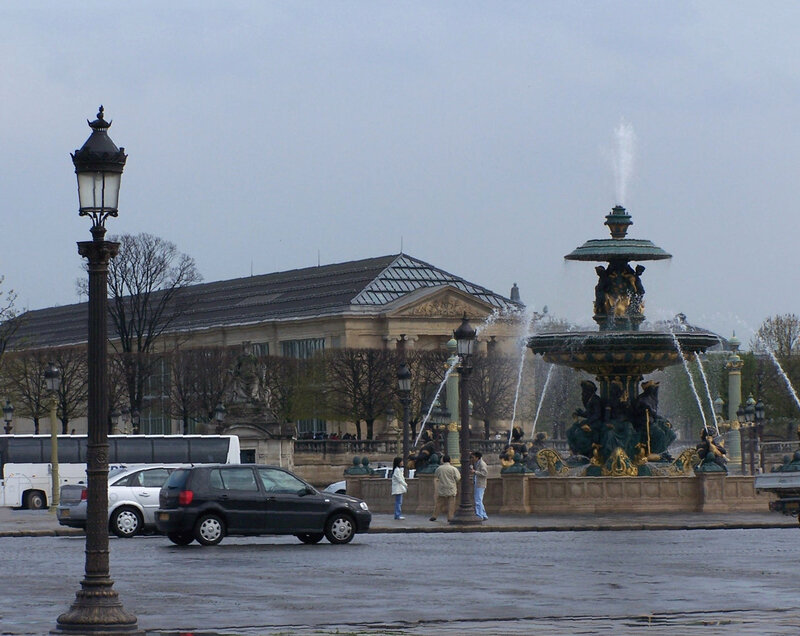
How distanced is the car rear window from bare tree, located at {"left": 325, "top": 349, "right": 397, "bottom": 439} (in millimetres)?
71747

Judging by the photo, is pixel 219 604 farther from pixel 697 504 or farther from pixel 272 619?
pixel 697 504

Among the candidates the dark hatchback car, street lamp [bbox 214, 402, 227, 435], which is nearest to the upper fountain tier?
the dark hatchback car

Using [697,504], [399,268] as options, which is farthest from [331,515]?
[399,268]

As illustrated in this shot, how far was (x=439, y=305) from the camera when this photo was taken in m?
133

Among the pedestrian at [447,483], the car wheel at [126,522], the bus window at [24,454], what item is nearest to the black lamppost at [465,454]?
the pedestrian at [447,483]

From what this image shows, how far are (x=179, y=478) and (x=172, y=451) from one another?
36.1m

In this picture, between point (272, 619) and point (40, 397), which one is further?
point (40, 397)

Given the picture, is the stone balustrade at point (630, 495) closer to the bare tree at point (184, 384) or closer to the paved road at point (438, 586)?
the paved road at point (438, 586)

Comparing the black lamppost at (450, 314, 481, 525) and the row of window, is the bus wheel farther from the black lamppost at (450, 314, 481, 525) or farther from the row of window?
the row of window

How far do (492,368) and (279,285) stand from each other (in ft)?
150

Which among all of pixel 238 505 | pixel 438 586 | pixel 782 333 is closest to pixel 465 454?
pixel 238 505

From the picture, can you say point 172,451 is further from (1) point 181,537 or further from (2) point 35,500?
(1) point 181,537

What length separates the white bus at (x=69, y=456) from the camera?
64188mm

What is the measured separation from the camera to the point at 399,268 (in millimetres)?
140125
